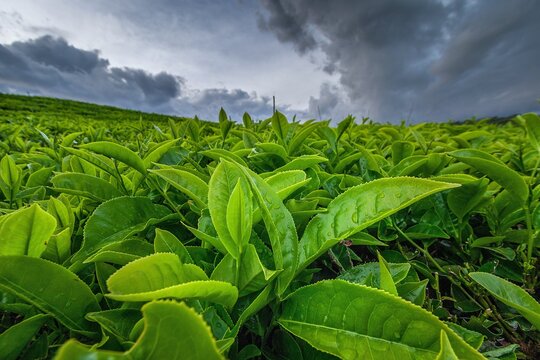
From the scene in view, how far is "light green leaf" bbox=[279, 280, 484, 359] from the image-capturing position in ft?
2.09

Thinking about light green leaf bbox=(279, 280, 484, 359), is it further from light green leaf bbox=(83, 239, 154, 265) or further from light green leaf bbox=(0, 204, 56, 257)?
light green leaf bbox=(0, 204, 56, 257)

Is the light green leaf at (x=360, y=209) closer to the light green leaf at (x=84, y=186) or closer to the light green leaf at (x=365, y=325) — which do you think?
the light green leaf at (x=365, y=325)

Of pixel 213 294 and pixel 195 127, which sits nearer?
pixel 213 294

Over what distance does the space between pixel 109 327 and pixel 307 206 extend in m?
0.70

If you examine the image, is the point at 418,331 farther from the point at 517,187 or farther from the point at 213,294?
the point at 517,187

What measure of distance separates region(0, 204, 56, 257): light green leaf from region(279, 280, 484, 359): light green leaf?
0.71 meters

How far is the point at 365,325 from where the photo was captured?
0.71m

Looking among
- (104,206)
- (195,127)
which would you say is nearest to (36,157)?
(195,127)

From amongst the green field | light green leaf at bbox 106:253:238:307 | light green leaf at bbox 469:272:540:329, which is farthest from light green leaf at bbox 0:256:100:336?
light green leaf at bbox 469:272:540:329

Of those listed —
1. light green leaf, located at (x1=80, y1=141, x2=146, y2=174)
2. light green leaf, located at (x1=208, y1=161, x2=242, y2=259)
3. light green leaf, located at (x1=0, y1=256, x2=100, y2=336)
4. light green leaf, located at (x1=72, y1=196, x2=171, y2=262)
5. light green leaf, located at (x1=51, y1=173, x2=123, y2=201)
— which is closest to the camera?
light green leaf, located at (x1=0, y1=256, x2=100, y2=336)

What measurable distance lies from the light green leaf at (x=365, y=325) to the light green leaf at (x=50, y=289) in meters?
0.53

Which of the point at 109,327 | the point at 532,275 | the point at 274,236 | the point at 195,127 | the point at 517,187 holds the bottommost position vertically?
the point at 109,327

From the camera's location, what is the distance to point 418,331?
65 centimetres

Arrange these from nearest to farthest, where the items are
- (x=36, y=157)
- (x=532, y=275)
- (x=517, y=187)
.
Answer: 1. (x=517, y=187)
2. (x=532, y=275)
3. (x=36, y=157)
